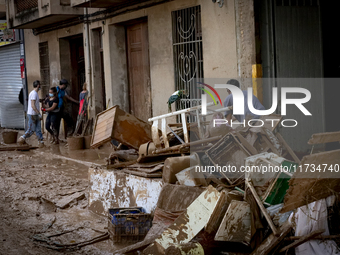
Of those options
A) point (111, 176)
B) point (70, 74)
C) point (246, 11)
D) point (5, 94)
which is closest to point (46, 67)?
point (70, 74)

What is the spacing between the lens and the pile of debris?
4.29 metres

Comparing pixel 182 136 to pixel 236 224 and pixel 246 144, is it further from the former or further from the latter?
pixel 236 224

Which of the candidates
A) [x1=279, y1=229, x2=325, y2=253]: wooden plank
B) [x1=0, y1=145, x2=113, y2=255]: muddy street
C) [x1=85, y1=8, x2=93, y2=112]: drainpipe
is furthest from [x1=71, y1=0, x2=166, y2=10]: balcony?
[x1=279, y1=229, x2=325, y2=253]: wooden plank

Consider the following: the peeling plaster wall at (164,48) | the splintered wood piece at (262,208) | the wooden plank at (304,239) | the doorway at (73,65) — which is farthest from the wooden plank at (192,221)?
the doorway at (73,65)

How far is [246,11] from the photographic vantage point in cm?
866

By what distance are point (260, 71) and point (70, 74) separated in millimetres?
9516

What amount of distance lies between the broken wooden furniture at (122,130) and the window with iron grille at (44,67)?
10843 mm

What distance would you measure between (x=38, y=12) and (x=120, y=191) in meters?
10.5

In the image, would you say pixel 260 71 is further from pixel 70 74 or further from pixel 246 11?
pixel 70 74

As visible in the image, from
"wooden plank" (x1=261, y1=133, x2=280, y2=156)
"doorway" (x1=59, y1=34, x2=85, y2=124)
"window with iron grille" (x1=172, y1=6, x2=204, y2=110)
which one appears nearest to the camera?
"wooden plank" (x1=261, y1=133, x2=280, y2=156)

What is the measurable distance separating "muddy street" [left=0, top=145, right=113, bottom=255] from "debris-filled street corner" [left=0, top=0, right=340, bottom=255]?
0.10 feet

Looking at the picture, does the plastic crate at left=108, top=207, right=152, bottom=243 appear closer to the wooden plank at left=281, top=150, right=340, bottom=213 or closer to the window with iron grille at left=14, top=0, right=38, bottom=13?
the wooden plank at left=281, top=150, right=340, bottom=213

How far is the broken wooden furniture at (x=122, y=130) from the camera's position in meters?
7.15

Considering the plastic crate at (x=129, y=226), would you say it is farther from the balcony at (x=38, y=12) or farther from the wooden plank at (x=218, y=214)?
the balcony at (x=38, y=12)
